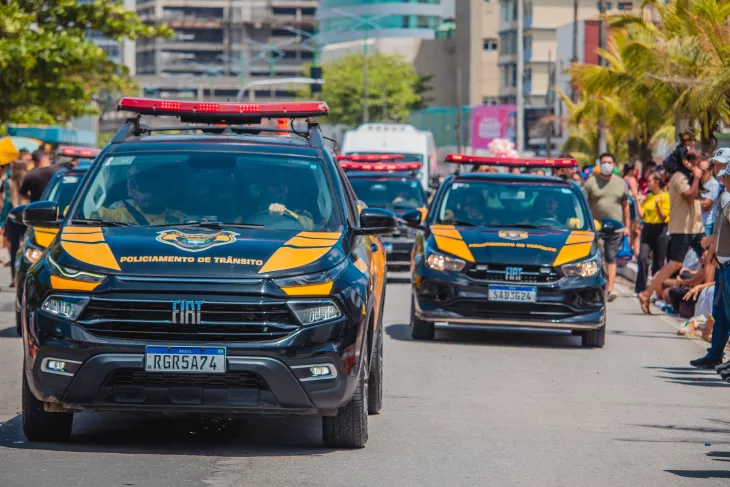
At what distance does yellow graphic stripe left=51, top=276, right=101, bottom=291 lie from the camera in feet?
24.8

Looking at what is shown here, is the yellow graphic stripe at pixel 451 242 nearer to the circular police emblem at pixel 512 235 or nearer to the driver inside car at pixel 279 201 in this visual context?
the circular police emblem at pixel 512 235

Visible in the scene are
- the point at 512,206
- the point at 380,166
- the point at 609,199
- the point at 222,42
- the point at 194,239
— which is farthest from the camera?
the point at 222,42

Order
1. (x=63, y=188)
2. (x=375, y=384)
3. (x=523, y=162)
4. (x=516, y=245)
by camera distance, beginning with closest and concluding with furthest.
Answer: (x=375, y=384), (x=516, y=245), (x=63, y=188), (x=523, y=162)

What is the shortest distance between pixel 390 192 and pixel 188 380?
18.5m

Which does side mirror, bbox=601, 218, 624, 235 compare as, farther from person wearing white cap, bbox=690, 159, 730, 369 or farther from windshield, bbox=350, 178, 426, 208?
windshield, bbox=350, 178, 426, 208

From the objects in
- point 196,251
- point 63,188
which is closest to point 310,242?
point 196,251

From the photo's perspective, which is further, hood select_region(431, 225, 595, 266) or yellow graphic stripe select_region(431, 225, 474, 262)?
yellow graphic stripe select_region(431, 225, 474, 262)

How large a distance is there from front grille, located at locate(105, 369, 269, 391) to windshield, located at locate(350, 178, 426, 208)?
18.1 meters

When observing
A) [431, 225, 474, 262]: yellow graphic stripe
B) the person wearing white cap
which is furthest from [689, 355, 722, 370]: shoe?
[431, 225, 474, 262]: yellow graphic stripe

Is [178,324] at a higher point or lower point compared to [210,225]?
lower

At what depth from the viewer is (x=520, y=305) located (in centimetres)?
1409

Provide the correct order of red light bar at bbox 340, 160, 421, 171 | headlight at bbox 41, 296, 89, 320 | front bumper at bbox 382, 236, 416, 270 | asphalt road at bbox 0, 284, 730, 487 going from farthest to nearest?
red light bar at bbox 340, 160, 421, 171 → front bumper at bbox 382, 236, 416, 270 → headlight at bbox 41, 296, 89, 320 → asphalt road at bbox 0, 284, 730, 487

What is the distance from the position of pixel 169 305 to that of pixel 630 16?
82.5ft

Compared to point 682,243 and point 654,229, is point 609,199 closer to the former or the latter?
point 654,229
